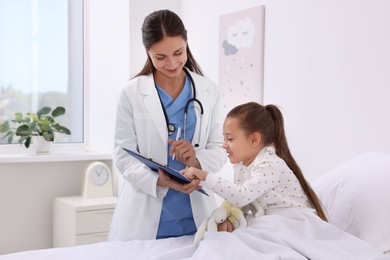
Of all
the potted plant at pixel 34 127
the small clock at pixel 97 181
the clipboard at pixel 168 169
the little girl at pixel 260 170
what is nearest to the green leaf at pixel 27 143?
the potted plant at pixel 34 127

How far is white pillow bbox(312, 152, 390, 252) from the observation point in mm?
1616

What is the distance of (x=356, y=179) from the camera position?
1.78 m

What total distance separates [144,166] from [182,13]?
174 centimetres

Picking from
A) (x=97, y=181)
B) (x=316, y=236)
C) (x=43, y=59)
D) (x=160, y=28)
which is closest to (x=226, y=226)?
(x=316, y=236)

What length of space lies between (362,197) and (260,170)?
0.33m

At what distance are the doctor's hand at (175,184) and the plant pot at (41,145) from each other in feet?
6.35

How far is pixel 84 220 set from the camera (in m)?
3.21

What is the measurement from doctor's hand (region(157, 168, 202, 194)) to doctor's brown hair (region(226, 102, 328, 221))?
238 millimetres

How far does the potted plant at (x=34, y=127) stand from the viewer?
349 centimetres

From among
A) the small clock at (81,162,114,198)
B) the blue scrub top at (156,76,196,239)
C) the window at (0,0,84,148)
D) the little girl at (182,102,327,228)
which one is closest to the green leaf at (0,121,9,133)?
the window at (0,0,84,148)

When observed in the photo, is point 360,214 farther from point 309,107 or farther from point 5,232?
point 5,232

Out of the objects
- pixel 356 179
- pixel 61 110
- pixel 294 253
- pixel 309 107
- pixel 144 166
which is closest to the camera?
pixel 294 253

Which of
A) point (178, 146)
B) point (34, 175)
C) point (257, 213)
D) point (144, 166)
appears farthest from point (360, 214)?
point (34, 175)

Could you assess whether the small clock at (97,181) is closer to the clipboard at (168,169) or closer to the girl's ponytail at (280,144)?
the clipboard at (168,169)
